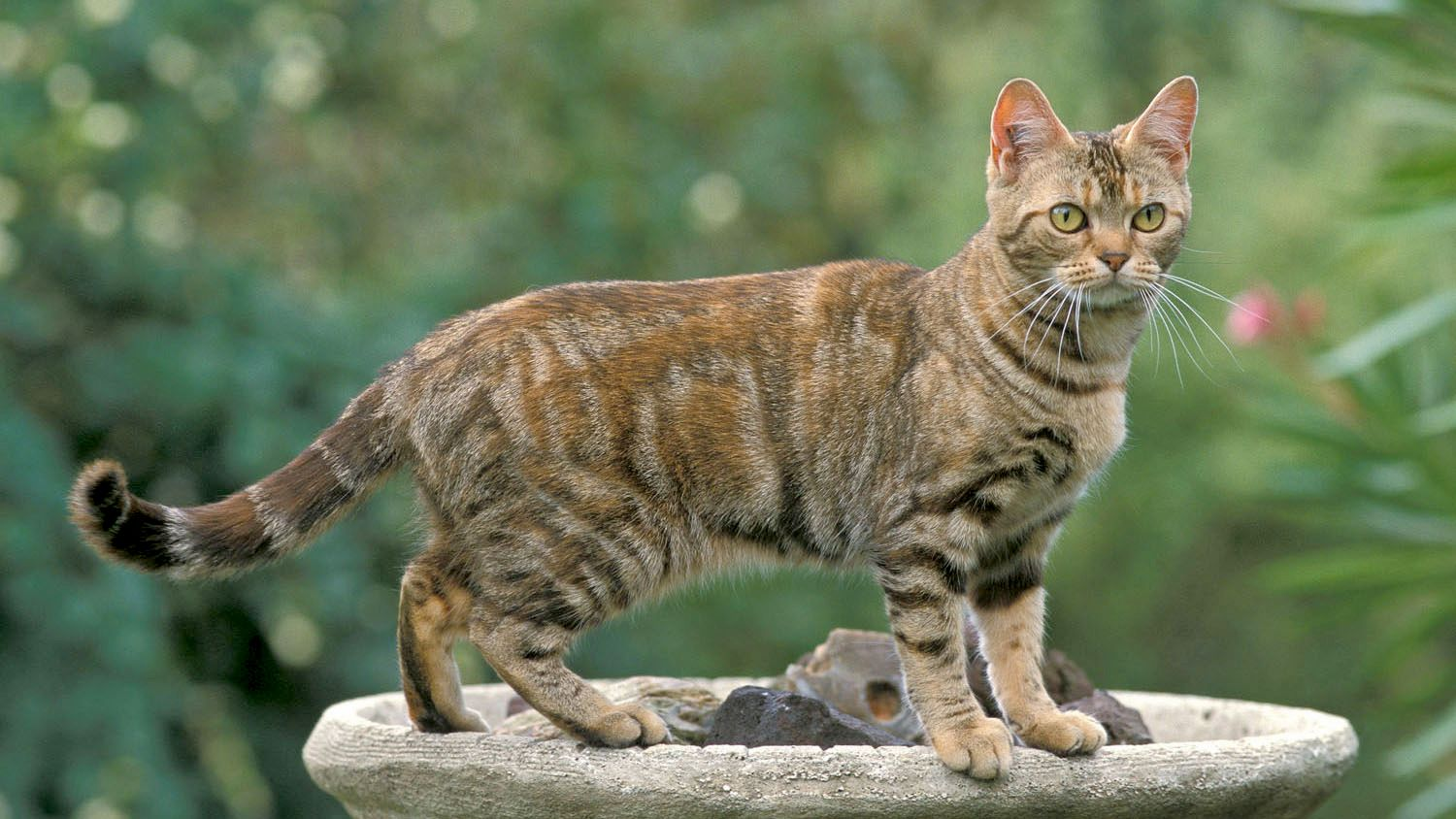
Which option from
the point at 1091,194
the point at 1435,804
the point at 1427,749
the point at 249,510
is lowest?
the point at 1435,804

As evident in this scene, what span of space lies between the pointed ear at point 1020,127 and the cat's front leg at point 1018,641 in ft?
2.41

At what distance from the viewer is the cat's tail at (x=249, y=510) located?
103 inches

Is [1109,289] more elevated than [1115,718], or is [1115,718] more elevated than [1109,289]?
[1109,289]

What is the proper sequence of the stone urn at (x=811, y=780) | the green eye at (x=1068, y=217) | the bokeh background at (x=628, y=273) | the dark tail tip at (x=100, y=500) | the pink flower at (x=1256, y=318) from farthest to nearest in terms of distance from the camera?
the bokeh background at (x=628, y=273)
the pink flower at (x=1256, y=318)
the green eye at (x=1068, y=217)
the dark tail tip at (x=100, y=500)
the stone urn at (x=811, y=780)

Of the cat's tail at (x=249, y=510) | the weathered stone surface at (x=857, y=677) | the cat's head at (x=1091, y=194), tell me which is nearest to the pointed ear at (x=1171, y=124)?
the cat's head at (x=1091, y=194)

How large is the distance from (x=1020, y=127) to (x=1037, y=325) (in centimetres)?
37

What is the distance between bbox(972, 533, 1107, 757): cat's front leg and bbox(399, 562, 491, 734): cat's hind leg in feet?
3.21

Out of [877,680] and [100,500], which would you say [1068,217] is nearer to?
[877,680]

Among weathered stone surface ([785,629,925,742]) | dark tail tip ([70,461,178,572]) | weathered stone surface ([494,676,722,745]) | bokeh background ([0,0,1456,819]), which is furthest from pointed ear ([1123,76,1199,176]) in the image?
dark tail tip ([70,461,178,572])

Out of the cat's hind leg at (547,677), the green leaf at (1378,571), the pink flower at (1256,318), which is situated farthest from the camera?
the green leaf at (1378,571)

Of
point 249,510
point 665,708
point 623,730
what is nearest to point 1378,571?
point 665,708

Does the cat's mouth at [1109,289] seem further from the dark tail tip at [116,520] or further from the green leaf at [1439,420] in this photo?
the green leaf at [1439,420]

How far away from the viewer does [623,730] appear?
2.65 meters

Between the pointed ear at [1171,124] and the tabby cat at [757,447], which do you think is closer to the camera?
the tabby cat at [757,447]
